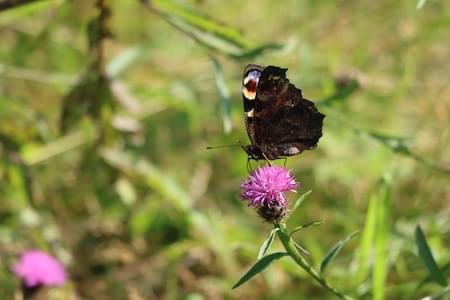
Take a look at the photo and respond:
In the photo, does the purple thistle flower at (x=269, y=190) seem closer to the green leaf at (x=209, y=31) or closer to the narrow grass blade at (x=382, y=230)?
the narrow grass blade at (x=382, y=230)

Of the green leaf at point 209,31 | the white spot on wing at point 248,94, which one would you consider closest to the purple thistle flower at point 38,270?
the green leaf at point 209,31

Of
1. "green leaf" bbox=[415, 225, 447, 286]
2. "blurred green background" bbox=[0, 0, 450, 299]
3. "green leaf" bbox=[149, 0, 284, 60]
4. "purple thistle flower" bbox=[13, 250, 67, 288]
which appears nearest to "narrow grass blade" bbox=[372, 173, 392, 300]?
"blurred green background" bbox=[0, 0, 450, 299]

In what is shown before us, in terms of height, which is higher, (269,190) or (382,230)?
(269,190)

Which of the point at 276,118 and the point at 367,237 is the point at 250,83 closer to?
the point at 276,118

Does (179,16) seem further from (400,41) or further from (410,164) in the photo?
(400,41)

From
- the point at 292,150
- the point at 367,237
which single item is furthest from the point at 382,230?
the point at 292,150

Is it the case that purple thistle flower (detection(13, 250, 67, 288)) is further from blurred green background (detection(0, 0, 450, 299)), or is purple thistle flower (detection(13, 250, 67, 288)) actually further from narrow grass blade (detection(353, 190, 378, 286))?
narrow grass blade (detection(353, 190, 378, 286))
